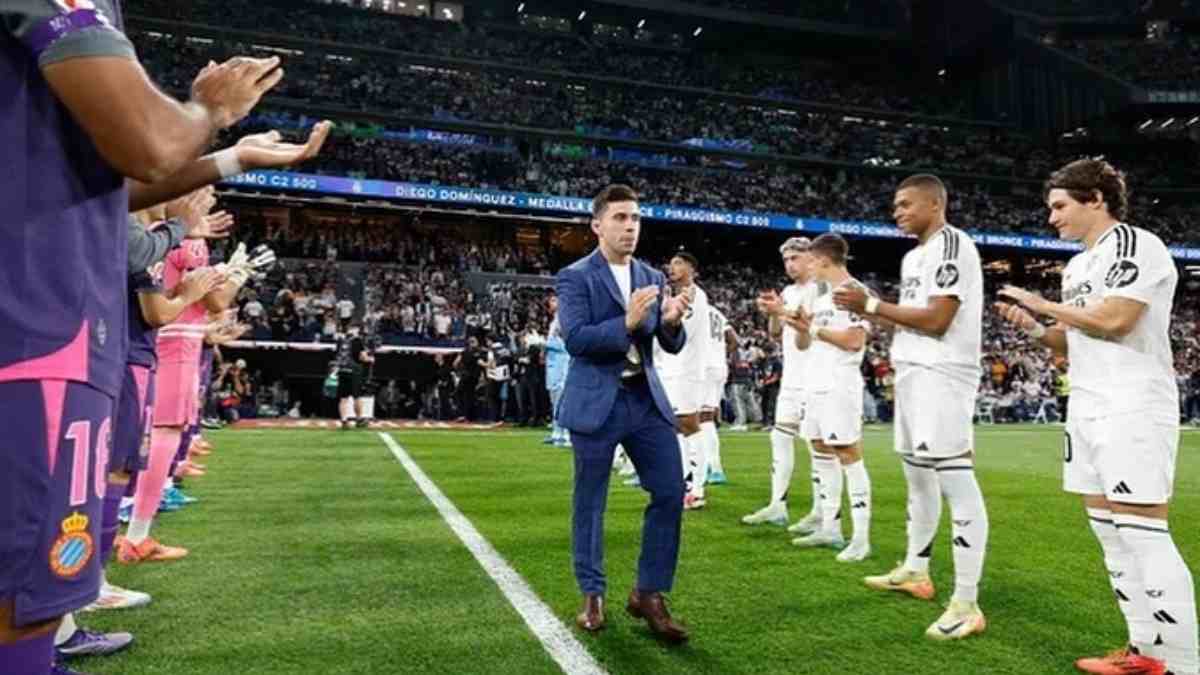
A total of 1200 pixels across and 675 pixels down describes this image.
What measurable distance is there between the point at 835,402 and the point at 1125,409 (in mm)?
2843

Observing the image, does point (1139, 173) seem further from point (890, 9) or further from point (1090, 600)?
point (1090, 600)

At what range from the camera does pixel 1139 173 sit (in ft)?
175

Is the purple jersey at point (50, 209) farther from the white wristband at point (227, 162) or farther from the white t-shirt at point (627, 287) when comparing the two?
the white t-shirt at point (627, 287)

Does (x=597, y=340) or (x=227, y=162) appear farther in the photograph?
(x=597, y=340)

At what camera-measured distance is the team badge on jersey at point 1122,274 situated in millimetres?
3838

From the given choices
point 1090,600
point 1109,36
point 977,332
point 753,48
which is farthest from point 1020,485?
point 1109,36

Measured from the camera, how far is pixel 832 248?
252 inches

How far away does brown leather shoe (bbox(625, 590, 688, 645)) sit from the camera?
420 cm

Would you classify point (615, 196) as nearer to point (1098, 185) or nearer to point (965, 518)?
point (1098, 185)

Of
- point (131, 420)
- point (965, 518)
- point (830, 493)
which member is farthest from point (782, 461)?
point (131, 420)

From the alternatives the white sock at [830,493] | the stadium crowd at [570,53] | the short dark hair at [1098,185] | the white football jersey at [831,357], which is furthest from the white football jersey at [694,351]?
the stadium crowd at [570,53]

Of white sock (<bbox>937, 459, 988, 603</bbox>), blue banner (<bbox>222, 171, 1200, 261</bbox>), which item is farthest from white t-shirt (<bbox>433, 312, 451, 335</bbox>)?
white sock (<bbox>937, 459, 988, 603</bbox>)

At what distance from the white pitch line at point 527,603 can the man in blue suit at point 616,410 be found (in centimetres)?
20

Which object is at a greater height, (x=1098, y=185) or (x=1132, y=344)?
(x=1098, y=185)
